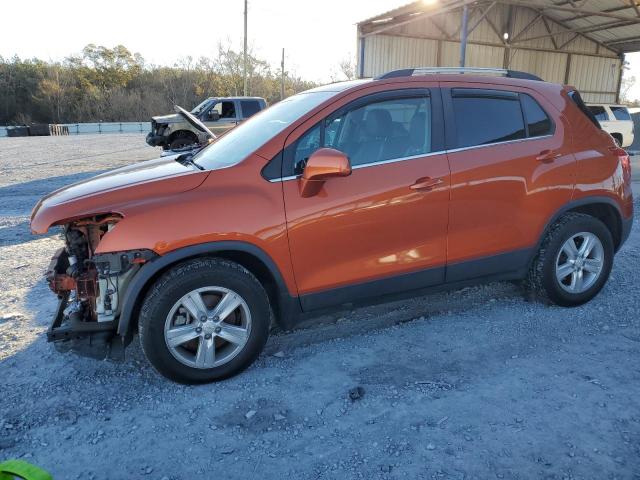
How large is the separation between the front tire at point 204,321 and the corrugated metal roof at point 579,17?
1580cm

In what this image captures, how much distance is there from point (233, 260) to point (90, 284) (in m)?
0.86

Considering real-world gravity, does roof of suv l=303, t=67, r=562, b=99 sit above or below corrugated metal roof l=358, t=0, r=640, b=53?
below

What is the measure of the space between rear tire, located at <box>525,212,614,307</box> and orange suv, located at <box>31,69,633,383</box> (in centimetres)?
2

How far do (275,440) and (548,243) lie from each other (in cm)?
270

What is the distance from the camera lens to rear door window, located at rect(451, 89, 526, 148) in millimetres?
3648

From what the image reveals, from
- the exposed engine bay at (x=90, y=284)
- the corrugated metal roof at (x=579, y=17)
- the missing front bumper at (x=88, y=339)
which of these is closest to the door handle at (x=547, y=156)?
the exposed engine bay at (x=90, y=284)

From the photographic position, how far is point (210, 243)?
2945mm

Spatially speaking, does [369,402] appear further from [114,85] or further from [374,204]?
[114,85]

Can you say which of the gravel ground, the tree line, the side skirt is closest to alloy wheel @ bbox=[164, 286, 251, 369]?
the gravel ground

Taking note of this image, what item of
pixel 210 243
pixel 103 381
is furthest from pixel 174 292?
pixel 103 381

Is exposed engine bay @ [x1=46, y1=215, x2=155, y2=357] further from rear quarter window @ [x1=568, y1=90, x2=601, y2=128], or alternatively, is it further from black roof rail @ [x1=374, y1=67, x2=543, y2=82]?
rear quarter window @ [x1=568, y1=90, x2=601, y2=128]

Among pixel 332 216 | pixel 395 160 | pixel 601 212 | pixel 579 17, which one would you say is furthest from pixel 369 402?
pixel 579 17

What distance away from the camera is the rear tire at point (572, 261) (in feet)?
13.1

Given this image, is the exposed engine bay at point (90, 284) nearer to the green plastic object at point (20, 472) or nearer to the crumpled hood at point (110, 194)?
the crumpled hood at point (110, 194)
